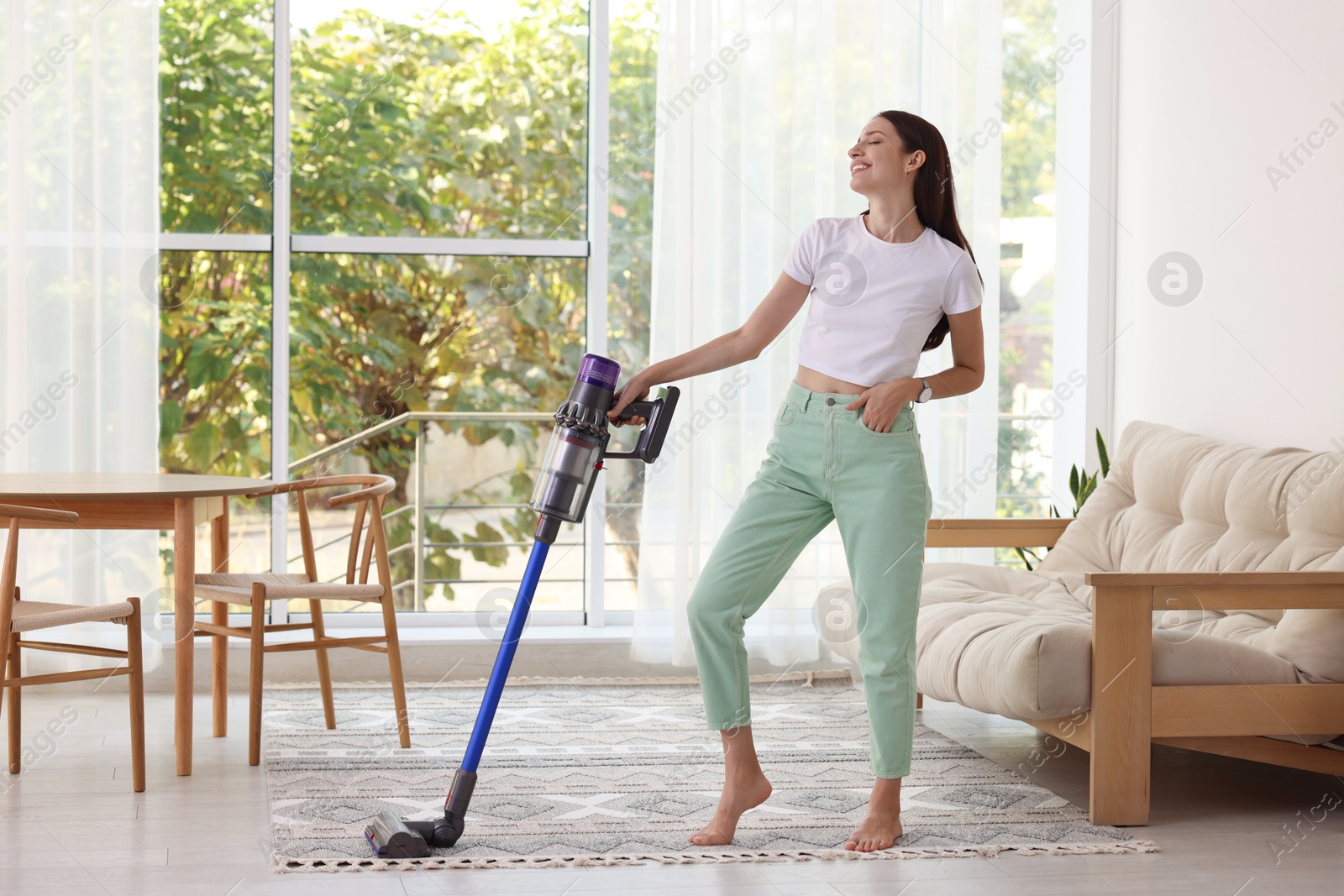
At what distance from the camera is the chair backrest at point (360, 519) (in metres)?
3.11

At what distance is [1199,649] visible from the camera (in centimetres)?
250

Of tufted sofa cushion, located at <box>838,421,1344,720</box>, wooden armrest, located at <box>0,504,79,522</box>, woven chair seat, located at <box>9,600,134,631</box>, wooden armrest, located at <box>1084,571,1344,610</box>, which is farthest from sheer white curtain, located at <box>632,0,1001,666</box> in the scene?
wooden armrest, located at <box>0,504,79,522</box>

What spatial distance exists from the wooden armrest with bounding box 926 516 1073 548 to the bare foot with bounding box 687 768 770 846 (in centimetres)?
126

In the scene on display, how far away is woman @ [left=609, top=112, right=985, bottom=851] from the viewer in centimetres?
221

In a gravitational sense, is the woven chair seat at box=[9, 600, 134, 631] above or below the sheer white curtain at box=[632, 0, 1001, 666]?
below

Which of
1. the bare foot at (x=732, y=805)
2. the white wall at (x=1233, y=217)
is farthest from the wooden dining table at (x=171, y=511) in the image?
the white wall at (x=1233, y=217)

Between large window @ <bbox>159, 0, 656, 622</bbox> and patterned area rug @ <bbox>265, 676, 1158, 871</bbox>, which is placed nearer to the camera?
patterned area rug @ <bbox>265, 676, 1158, 871</bbox>

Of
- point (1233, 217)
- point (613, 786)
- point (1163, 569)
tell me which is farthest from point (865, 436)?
point (1233, 217)

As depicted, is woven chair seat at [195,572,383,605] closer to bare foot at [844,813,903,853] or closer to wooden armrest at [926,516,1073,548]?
bare foot at [844,813,903,853]

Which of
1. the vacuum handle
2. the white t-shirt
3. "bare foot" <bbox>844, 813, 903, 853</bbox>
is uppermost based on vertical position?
the white t-shirt

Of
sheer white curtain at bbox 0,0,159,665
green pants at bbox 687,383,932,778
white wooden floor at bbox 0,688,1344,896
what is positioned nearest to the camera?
white wooden floor at bbox 0,688,1344,896

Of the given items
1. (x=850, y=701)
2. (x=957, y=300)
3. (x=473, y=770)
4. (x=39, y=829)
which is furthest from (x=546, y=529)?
(x=850, y=701)

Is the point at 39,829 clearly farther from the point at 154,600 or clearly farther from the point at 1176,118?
the point at 1176,118

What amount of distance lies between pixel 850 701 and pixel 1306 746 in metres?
1.39
